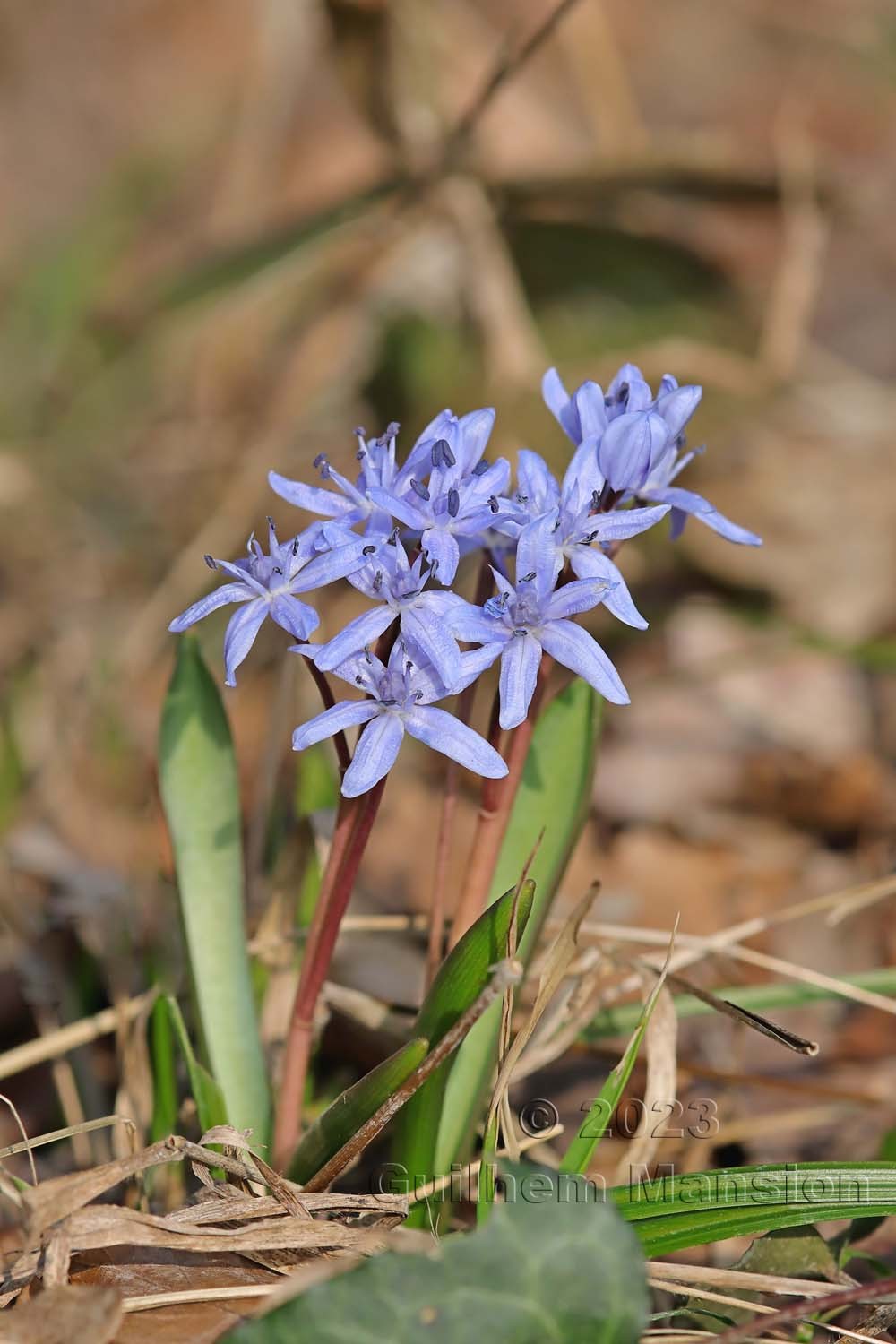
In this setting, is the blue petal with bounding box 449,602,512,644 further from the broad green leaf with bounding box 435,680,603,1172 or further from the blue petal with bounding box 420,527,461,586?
the broad green leaf with bounding box 435,680,603,1172

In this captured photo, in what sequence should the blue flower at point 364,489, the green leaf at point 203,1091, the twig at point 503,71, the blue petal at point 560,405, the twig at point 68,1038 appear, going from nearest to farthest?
the blue flower at point 364,489, the blue petal at point 560,405, the green leaf at point 203,1091, the twig at point 68,1038, the twig at point 503,71

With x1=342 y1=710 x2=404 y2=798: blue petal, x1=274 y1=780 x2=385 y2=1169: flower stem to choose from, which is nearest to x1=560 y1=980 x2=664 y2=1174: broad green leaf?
x1=274 y1=780 x2=385 y2=1169: flower stem

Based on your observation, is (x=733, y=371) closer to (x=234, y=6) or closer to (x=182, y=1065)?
(x=182, y=1065)

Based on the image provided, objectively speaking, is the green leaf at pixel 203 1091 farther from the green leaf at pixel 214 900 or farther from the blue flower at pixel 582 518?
the blue flower at pixel 582 518

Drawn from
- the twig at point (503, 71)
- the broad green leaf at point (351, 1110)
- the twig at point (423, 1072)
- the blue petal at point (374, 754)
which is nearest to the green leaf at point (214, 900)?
the broad green leaf at point (351, 1110)

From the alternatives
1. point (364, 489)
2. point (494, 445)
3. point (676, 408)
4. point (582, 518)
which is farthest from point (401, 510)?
point (494, 445)
